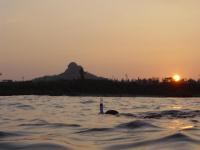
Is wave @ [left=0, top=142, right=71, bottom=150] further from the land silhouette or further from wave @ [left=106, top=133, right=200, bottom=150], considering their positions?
the land silhouette

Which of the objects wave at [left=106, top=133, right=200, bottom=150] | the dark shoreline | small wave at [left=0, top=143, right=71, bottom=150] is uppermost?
the dark shoreline

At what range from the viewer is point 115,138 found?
13531 mm

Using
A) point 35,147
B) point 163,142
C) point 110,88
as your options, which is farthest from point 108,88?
point 35,147

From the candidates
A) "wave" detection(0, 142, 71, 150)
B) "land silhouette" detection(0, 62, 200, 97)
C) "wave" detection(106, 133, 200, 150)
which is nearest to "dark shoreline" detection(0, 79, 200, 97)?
"land silhouette" detection(0, 62, 200, 97)

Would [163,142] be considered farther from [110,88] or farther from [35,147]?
[110,88]

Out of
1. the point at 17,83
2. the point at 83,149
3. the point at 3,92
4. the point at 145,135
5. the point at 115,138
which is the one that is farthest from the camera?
the point at 17,83

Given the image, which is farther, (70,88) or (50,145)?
(70,88)

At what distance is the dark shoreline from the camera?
63.7m

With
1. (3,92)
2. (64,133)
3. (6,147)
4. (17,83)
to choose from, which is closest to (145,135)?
(64,133)

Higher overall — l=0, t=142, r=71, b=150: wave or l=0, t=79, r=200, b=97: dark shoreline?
l=0, t=79, r=200, b=97: dark shoreline

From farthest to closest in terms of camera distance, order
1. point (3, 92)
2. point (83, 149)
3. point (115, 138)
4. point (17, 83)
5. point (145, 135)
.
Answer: point (17, 83) → point (3, 92) → point (145, 135) → point (115, 138) → point (83, 149)

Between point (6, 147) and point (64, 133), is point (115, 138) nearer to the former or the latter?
point (64, 133)

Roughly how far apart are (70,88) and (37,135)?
51.5 meters

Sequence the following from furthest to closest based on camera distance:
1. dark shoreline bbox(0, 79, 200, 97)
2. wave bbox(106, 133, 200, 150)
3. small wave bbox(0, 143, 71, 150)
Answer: dark shoreline bbox(0, 79, 200, 97), wave bbox(106, 133, 200, 150), small wave bbox(0, 143, 71, 150)
